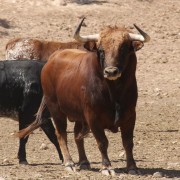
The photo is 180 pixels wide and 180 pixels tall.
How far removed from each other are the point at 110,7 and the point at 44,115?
14796 mm

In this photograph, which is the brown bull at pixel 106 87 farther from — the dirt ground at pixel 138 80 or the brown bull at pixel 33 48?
the brown bull at pixel 33 48

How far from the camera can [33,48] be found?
751 inches

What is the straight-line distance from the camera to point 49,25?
24688 mm

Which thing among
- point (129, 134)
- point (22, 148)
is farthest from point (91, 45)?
point (22, 148)

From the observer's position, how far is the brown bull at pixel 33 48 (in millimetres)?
18786

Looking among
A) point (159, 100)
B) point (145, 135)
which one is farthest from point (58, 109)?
point (159, 100)

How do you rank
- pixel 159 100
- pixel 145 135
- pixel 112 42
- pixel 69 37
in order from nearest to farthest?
pixel 112 42, pixel 145 135, pixel 159 100, pixel 69 37

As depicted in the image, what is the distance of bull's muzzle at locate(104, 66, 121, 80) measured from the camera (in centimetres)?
1017

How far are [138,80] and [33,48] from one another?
10.2 ft

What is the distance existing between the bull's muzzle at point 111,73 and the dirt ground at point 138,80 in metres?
1.15

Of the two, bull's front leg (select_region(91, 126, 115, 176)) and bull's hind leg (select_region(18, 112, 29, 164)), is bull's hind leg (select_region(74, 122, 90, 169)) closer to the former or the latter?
bull's front leg (select_region(91, 126, 115, 176))

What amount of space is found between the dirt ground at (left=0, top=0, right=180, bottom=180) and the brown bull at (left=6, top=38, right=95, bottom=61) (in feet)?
6.52

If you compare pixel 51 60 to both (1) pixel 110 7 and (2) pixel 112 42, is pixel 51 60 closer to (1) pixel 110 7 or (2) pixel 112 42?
(2) pixel 112 42

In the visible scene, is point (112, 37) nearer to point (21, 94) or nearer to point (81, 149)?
point (81, 149)
